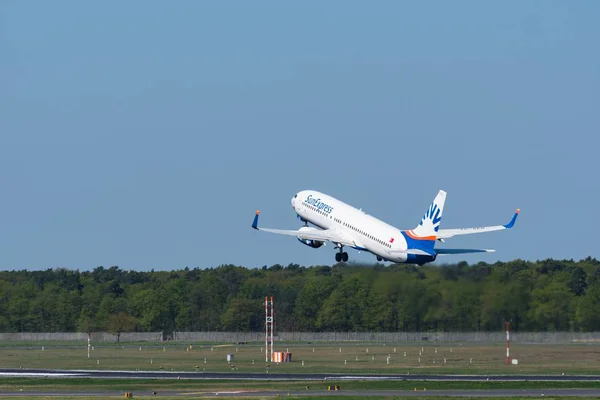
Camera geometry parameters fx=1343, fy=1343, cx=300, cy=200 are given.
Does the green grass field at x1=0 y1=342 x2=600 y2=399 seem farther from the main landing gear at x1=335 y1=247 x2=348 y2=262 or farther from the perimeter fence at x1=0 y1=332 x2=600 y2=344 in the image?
the main landing gear at x1=335 y1=247 x2=348 y2=262

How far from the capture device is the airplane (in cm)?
13325

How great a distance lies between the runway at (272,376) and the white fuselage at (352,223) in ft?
94.6

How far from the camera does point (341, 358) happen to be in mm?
134875

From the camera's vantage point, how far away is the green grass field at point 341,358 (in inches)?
4550

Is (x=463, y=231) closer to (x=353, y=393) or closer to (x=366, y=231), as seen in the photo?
(x=366, y=231)

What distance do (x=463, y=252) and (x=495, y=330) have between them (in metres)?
8.88

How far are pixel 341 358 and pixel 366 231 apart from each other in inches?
535

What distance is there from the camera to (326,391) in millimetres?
90188

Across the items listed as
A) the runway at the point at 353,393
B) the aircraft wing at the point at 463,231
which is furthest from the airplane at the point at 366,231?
the runway at the point at 353,393

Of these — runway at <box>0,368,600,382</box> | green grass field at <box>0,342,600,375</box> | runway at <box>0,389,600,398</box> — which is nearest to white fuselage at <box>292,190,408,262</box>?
green grass field at <box>0,342,600,375</box>

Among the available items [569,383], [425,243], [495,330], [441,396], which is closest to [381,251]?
[425,243]

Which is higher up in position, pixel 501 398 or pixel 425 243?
pixel 425 243

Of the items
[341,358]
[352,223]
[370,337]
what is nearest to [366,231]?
[352,223]

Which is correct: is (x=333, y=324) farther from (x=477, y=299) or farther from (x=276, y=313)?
(x=477, y=299)
